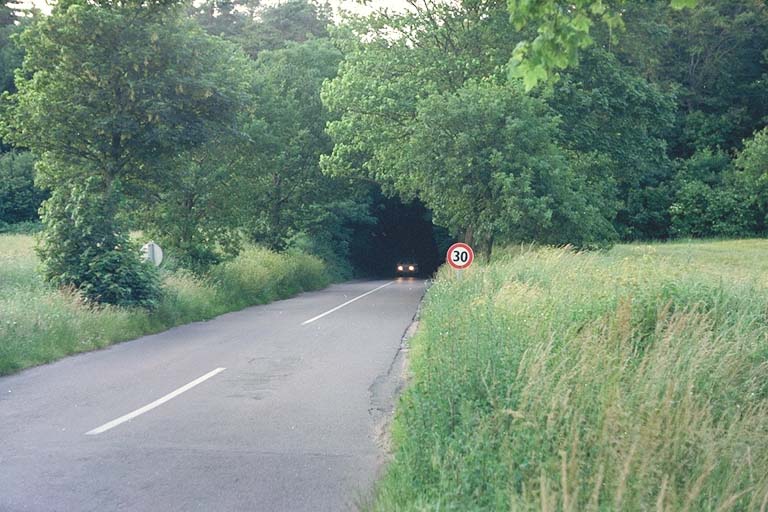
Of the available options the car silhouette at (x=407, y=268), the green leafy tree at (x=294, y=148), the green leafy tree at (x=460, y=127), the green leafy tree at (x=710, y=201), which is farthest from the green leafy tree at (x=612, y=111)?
the car silhouette at (x=407, y=268)

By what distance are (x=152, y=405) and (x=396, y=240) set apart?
2199 inches

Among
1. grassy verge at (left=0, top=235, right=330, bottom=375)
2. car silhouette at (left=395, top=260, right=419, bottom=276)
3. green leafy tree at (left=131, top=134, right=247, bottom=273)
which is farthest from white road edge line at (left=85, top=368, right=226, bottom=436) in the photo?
car silhouette at (left=395, top=260, right=419, bottom=276)

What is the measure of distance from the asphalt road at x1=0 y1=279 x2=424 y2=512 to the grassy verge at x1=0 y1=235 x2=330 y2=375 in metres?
0.63

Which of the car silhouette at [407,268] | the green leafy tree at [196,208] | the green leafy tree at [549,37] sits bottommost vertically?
the car silhouette at [407,268]

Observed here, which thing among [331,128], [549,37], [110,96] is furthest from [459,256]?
[549,37]

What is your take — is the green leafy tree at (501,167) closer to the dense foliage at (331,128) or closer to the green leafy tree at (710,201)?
the dense foliage at (331,128)

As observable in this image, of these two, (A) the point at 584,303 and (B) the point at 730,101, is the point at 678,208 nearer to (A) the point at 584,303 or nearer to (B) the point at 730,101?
(B) the point at 730,101

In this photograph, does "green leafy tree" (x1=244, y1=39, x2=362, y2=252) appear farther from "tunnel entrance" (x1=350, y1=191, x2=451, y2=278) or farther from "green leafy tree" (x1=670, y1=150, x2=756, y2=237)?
"green leafy tree" (x1=670, y1=150, x2=756, y2=237)

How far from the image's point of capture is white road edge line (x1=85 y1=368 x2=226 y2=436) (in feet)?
28.6

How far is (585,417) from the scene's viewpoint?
5.88 metres

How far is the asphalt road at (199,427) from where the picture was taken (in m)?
6.53

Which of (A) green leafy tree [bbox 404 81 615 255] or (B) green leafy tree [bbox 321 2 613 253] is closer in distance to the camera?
(A) green leafy tree [bbox 404 81 615 255]

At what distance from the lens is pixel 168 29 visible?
22422mm

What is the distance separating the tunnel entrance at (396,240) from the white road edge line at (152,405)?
4465 cm
